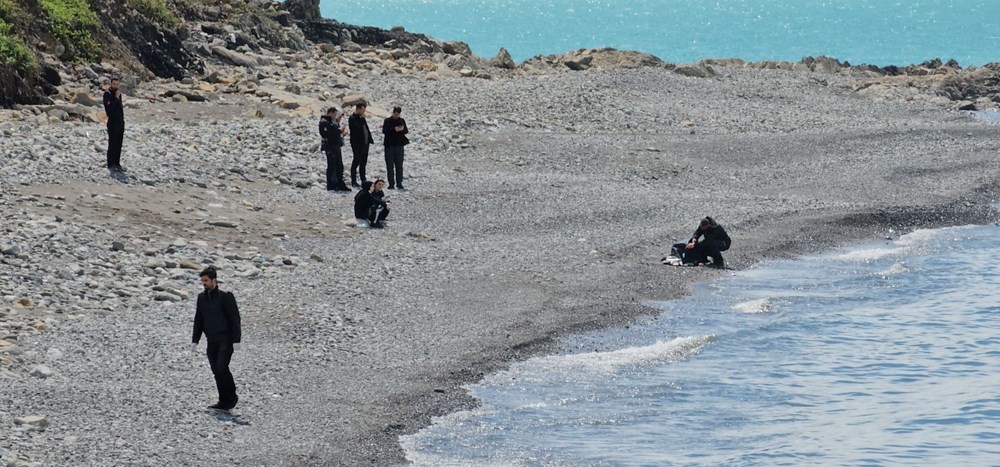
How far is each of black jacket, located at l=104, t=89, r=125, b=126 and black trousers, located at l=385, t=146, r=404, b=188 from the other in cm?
578

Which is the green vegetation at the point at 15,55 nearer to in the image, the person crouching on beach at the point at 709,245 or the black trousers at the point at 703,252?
the black trousers at the point at 703,252

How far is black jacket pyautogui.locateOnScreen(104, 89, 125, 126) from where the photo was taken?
1040 inches

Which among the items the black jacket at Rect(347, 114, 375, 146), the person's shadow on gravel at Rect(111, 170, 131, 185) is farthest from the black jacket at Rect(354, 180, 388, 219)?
the person's shadow on gravel at Rect(111, 170, 131, 185)

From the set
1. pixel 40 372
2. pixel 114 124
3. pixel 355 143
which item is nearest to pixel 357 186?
pixel 355 143

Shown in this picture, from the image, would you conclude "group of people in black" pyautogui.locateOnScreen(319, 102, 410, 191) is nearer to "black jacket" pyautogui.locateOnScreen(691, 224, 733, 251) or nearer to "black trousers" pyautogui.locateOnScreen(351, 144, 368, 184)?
"black trousers" pyautogui.locateOnScreen(351, 144, 368, 184)

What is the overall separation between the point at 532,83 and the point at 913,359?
25.4 metres

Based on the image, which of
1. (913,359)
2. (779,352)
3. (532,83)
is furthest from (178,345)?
(532,83)

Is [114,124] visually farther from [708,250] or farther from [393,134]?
[708,250]

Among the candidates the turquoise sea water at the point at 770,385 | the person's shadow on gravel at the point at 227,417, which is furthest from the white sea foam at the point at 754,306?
the person's shadow on gravel at the point at 227,417

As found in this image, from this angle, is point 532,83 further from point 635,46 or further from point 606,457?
point 635,46

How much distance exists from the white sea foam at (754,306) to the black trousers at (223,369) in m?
10.3

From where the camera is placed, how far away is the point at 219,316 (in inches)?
626

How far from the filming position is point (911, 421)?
19.5 m

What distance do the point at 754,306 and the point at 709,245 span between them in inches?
91.5
